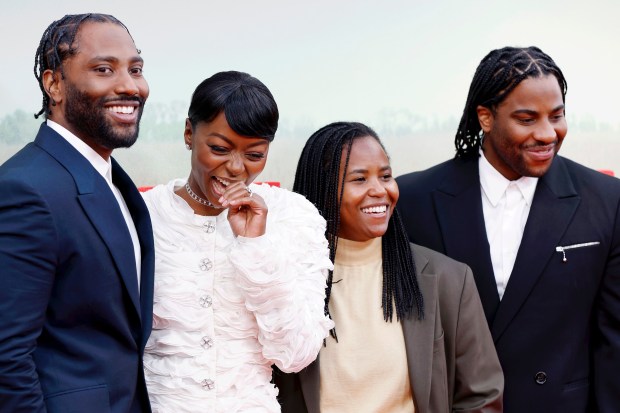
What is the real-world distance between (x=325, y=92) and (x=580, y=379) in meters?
1.51

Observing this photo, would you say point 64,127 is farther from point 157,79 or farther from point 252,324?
point 157,79

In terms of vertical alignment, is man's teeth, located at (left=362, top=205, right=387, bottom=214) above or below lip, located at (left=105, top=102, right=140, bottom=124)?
below

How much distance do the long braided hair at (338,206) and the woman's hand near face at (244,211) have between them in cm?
42

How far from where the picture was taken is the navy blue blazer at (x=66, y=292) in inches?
65.3

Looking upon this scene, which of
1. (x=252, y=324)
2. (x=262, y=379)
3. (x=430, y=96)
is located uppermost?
(x=430, y=96)

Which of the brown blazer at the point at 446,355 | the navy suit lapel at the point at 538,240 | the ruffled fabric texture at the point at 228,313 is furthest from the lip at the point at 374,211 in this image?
the navy suit lapel at the point at 538,240

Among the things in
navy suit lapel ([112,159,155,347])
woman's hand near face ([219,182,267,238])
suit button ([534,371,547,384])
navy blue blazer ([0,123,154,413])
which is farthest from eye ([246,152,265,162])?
suit button ([534,371,547,384])

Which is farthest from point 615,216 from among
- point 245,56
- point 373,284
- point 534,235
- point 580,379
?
point 245,56

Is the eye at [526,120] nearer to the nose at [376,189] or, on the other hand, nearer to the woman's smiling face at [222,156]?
the nose at [376,189]

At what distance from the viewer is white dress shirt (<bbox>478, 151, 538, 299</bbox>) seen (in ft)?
8.95

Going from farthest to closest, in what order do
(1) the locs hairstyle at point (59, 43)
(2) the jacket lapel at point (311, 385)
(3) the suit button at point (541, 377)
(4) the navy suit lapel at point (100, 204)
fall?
1. (3) the suit button at point (541, 377)
2. (2) the jacket lapel at point (311, 385)
3. (1) the locs hairstyle at point (59, 43)
4. (4) the navy suit lapel at point (100, 204)

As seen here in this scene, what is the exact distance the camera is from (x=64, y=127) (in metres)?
1.94

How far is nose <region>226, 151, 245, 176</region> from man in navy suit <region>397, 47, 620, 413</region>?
866 mm

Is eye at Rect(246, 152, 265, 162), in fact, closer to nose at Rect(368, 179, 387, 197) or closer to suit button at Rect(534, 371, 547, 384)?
nose at Rect(368, 179, 387, 197)
